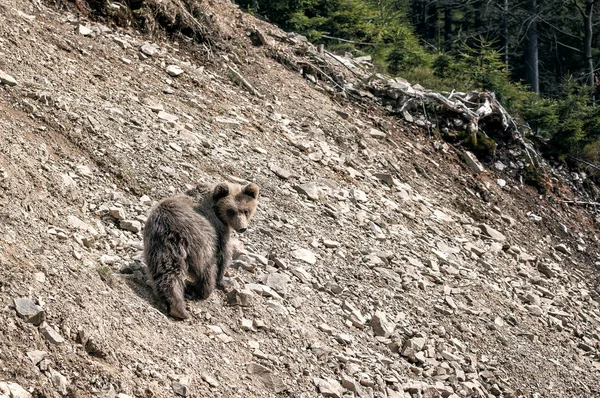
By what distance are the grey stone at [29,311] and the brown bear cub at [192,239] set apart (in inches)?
44.9

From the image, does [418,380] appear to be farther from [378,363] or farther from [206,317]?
[206,317]

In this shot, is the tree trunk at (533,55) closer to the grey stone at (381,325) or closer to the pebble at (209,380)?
the grey stone at (381,325)

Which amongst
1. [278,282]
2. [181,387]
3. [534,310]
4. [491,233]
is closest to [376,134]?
[491,233]

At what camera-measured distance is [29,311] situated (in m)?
5.16

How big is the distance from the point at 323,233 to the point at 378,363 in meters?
2.10

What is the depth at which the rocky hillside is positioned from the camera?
569cm

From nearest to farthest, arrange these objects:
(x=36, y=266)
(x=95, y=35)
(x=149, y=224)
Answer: (x=36, y=266) → (x=149, y=224) → (x=95, y=35)

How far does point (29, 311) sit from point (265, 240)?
338cm

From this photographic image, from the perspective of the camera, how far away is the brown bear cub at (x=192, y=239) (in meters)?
6.18

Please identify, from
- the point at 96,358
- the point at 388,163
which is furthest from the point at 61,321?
the point at 388,163

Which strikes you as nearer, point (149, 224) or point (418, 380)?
point (149, 224)

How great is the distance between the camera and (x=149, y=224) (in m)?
6.34

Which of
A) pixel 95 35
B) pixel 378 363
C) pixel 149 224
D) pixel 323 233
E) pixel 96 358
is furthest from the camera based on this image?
pixel 95 35

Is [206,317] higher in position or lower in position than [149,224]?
lower
